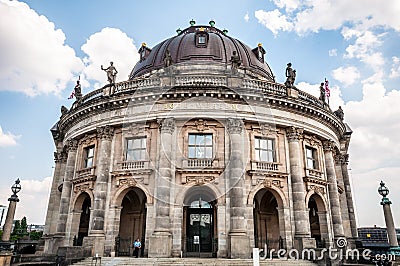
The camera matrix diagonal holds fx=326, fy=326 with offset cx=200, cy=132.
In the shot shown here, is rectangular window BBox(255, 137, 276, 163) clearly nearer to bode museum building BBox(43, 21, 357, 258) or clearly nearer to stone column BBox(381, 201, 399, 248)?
bode museum building BBox(43, 21, 357, 258)

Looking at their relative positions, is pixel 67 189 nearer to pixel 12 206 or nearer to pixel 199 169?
pixel 12 206

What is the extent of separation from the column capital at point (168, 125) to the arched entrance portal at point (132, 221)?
4.78m

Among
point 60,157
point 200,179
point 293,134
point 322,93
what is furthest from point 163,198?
point 322,93

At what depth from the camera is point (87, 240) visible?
21297 millimetres

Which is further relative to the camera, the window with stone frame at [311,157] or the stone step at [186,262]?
the window with stone frame at [311,157]

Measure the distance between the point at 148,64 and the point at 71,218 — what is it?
16.0 m

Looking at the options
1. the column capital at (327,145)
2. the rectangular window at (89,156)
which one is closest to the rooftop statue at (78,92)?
the rectangular window at (89,156)

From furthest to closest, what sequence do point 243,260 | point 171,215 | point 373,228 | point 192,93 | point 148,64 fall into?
1. point 373,228
2. point 148,64
3. point 192,93
4. point 171,215
5. point 243,260

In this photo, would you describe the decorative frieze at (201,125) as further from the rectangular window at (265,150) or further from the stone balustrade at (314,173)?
the stone balustrade at (314,173)

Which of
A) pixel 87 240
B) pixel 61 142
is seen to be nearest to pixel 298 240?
pixel 87 240

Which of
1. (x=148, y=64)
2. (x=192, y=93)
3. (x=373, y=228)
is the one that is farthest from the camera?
(x=373, y=228)

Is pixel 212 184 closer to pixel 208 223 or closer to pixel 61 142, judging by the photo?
pixel 208 223

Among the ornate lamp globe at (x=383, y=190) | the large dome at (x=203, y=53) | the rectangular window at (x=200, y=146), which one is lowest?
the ornate lamp globe at (x=383, y=190)

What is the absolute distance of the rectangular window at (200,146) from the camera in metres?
22.6
